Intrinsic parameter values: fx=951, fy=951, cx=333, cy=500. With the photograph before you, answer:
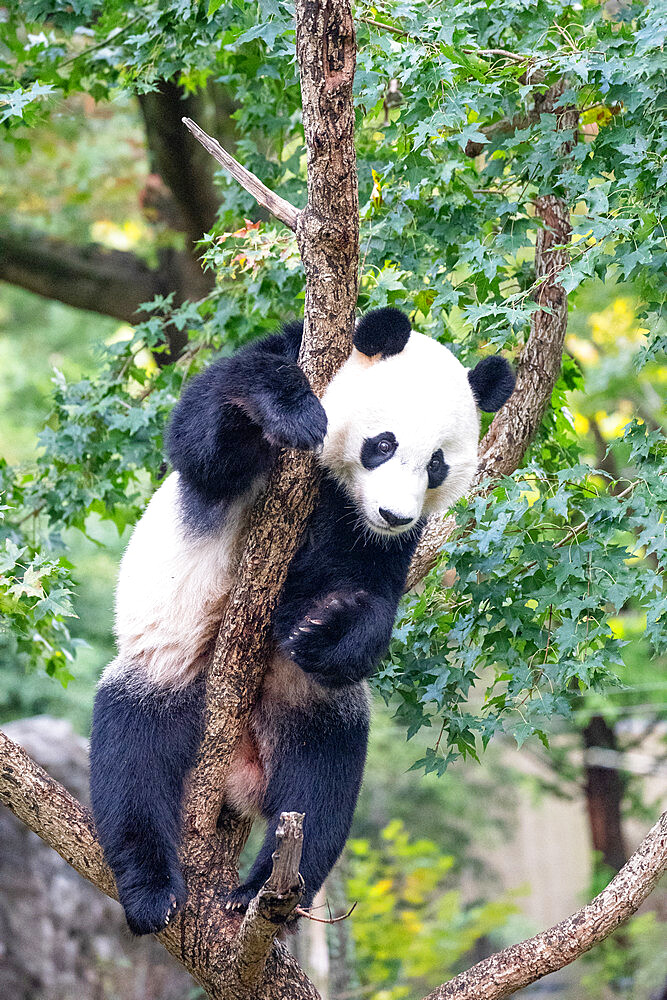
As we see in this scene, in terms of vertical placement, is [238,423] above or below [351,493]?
above

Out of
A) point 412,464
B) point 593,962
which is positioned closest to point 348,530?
point 412,464

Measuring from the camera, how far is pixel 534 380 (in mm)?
3863

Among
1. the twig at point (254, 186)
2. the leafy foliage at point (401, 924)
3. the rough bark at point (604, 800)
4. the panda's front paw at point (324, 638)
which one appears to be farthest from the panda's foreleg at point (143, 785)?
the rough bark at point (604, 800)

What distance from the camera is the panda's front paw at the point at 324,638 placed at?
2711 mm

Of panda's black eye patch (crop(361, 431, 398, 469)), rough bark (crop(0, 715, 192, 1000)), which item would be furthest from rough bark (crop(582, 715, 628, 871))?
panda's black eye patch (crop(361, 431, 398, 469))

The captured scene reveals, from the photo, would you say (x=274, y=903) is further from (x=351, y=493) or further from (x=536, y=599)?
(x=536, y=599)

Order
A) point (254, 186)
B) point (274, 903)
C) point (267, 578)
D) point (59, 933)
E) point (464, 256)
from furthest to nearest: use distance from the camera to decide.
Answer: point (59, 933) → point (464, 256) → point (267, 578) → point (254, 186) → point (274, 903)

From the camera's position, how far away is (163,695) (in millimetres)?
2994

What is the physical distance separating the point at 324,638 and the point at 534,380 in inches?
66.0

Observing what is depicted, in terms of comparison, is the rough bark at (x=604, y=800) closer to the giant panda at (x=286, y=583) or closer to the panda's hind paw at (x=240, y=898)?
the giant panda at (x=286, y=583)

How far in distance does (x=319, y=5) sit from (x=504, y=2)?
4.92ft

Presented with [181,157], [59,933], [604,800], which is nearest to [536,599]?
[181,157]

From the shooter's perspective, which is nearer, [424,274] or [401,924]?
[424,274]

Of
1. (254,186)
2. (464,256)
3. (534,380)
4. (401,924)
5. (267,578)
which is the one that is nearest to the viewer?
(254,186)
